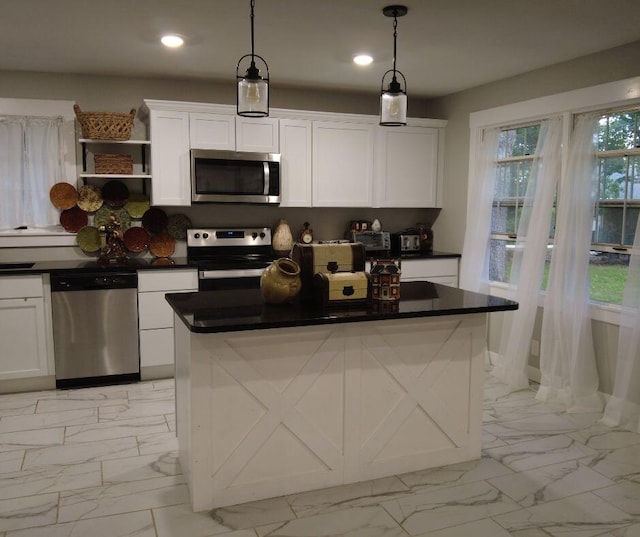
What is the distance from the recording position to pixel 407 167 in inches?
217

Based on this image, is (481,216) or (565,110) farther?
(481,216)

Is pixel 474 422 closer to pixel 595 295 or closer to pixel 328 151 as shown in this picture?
pixel 595 295

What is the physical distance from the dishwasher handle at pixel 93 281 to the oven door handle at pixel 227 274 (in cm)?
52

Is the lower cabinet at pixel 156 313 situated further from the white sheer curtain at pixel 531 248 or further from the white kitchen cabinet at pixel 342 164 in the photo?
the white sheer curtain at pixel 531 248

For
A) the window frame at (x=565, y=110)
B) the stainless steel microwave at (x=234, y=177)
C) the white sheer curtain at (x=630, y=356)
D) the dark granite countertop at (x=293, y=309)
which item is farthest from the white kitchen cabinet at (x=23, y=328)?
the white sheer curtain at (x=630, y=356)

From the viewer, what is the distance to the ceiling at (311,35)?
3.09m

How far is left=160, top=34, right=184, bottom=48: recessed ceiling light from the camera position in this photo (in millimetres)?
3607

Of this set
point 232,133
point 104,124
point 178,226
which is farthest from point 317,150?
point 104,124

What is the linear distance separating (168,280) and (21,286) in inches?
40.3

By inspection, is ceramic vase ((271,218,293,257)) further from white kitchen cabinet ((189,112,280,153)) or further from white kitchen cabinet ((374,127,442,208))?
white kitchen cabinet ((374,127,442,208))

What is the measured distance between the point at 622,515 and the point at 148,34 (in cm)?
363

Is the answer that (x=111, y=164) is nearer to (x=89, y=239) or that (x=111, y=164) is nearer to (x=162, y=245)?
(x=89, y=239)

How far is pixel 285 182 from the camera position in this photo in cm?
508

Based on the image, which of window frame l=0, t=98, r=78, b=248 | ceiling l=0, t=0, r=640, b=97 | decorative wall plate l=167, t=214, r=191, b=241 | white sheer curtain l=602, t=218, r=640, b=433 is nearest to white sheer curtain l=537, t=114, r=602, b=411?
white sheer curtain l=602, t=218, r=640, b=433
